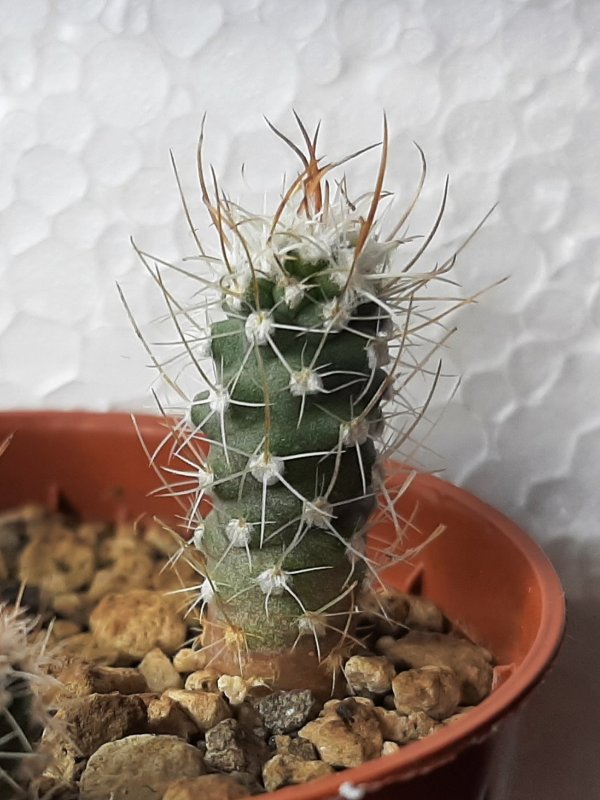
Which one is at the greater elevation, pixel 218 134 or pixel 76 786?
pixel 218 134

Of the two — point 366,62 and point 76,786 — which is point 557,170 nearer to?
point 366,62

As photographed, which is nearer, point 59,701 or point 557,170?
point 59,701

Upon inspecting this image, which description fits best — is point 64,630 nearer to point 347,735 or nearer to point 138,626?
point 138,626

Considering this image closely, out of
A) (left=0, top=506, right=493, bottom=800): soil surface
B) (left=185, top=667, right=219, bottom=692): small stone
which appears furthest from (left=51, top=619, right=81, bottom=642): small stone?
(left=185, top=667, right=219, bottom=692): small stone

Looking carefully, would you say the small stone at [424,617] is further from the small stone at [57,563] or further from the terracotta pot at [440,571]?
the small stone at [57,563]

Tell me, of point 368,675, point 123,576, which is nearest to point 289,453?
point 368,675

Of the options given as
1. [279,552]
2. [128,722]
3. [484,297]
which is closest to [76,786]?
[128,722]

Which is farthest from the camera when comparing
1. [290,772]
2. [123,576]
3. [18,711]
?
[123,576]
